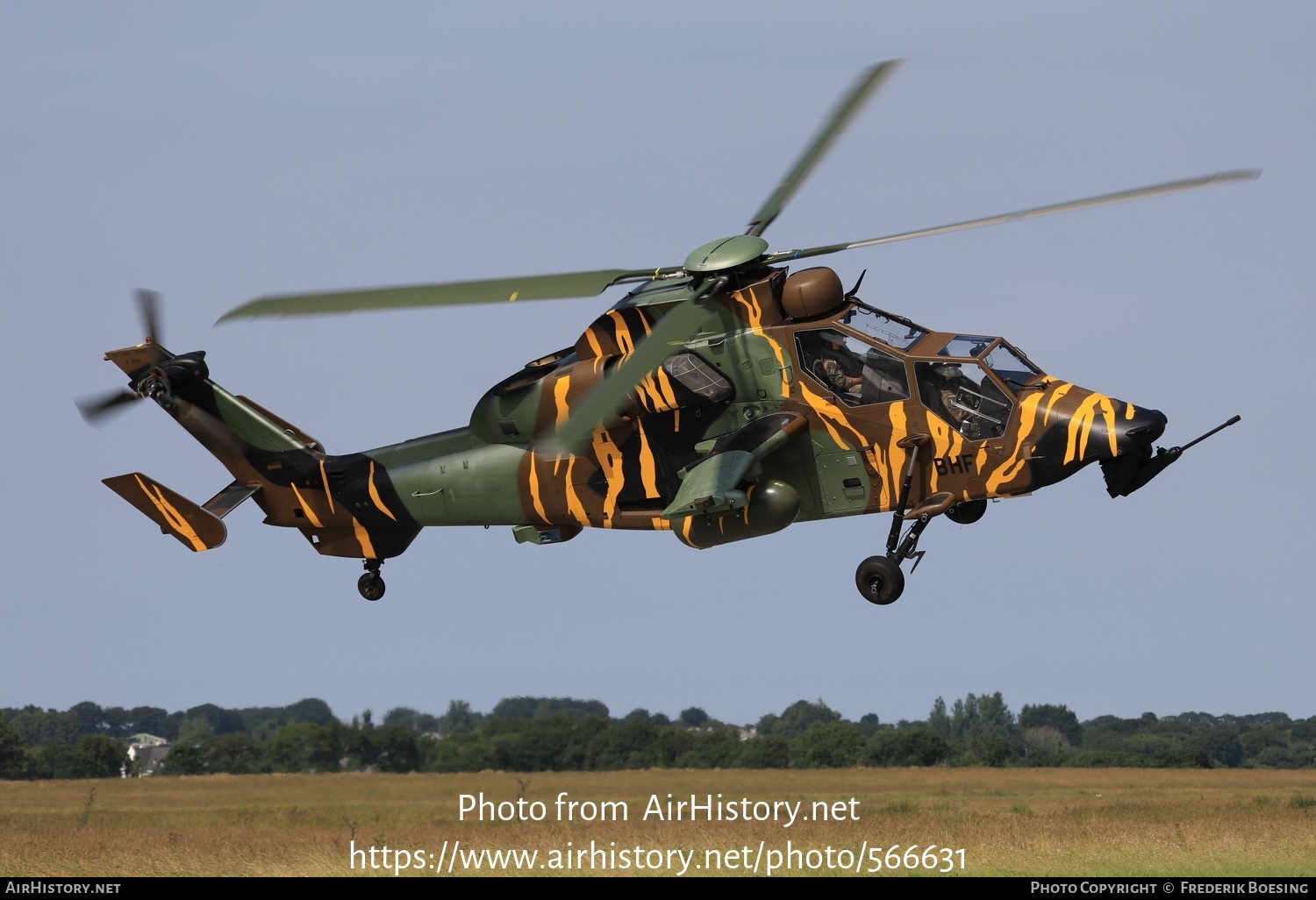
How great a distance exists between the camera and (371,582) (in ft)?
73.2

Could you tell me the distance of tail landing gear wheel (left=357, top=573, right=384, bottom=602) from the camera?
73.1 ft

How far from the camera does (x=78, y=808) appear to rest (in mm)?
32406

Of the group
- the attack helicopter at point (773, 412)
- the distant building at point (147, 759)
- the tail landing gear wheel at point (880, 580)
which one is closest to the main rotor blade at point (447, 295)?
the attack helicopter at point (773, 412)

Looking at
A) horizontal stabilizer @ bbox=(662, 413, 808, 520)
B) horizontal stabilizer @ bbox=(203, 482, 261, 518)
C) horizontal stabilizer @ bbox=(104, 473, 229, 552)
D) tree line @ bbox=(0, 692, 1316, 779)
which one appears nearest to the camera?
horizontal stabilizer @ bbox=(662, 413, 808, 520)

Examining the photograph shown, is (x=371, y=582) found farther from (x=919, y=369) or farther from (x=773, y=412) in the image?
(x=919, y=369)

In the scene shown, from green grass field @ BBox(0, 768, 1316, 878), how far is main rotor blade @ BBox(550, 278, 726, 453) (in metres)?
8.73

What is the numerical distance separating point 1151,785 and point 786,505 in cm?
2199

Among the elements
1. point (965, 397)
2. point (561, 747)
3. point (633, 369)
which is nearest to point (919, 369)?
point (965, 397)

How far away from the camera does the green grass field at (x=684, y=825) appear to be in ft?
77.2

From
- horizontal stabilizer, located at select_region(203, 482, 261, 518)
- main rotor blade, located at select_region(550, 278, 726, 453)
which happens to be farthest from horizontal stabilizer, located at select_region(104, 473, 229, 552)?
main rotor blade, located at select_region(550, 278, 726, 453)

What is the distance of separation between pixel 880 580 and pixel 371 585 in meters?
7.64

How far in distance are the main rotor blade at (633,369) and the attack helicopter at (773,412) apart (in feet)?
0.12

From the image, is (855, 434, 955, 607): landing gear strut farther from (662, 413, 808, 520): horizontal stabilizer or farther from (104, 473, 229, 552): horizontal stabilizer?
(104, 473, 229, 552): horizontal stabilizer

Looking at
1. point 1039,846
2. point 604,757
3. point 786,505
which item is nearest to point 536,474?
point 786,505
